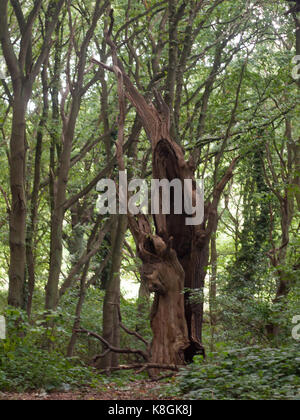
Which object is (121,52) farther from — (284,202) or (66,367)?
(66,367)

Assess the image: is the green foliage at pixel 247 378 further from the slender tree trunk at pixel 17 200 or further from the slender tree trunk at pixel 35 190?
the slender tree trunk at pixel 35 190

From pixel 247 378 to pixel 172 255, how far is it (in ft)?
12.7

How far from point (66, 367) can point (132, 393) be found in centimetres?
131

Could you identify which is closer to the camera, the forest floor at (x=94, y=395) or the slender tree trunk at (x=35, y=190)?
the forest floor at (x=94, y=395)

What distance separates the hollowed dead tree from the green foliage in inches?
95.6

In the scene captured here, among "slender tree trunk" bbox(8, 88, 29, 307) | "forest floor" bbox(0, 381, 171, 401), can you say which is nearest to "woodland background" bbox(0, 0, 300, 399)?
"slender tree trunk" bbox(8, 88, 29, 307)

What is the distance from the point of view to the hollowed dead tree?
31.2 ft

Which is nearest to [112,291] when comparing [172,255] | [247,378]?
[172,255]

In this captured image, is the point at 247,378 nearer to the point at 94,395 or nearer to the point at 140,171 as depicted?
the point at 94,395

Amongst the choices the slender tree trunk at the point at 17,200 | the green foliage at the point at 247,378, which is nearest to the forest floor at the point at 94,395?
the green foliage at the point at 247,378

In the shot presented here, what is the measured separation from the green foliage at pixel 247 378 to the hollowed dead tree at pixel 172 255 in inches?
95.6

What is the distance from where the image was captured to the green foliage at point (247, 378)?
17.8 ft

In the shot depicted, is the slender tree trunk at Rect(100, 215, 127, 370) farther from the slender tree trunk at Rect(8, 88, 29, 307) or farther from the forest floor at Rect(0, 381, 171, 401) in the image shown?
the forest floor at Rect(0, 381, 171, 401)
